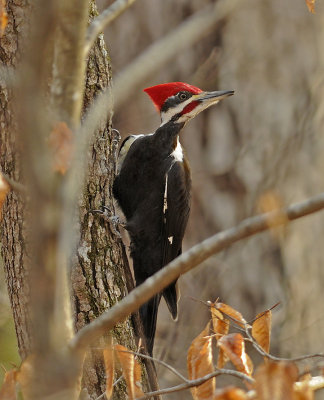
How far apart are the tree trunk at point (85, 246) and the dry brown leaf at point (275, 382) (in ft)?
3.66

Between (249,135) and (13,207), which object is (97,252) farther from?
(249,135)

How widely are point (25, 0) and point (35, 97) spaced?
1.66 metres

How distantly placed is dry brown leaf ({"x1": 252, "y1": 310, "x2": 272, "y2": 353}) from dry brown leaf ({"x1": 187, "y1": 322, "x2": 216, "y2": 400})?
0.14 meters

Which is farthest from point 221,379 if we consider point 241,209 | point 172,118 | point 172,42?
point 172,42

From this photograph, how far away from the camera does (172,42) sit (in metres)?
1.60

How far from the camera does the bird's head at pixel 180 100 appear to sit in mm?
3547

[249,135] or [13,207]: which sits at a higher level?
[249,135]

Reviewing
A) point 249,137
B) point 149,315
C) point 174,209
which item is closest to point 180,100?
point 174,209

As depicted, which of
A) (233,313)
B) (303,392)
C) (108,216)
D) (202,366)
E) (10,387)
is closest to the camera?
(303,392)

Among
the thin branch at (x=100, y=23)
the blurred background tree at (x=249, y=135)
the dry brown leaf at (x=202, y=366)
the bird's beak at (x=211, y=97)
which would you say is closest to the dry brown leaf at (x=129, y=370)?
the dry brown leaf at (x=202, y=366)

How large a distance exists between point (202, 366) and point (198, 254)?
0.65 meters

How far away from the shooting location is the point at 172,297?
3.48 metres

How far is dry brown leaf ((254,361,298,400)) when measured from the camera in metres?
1.44

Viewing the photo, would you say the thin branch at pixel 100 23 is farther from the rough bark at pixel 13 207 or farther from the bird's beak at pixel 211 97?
the bird's beak at pixel 211 97
